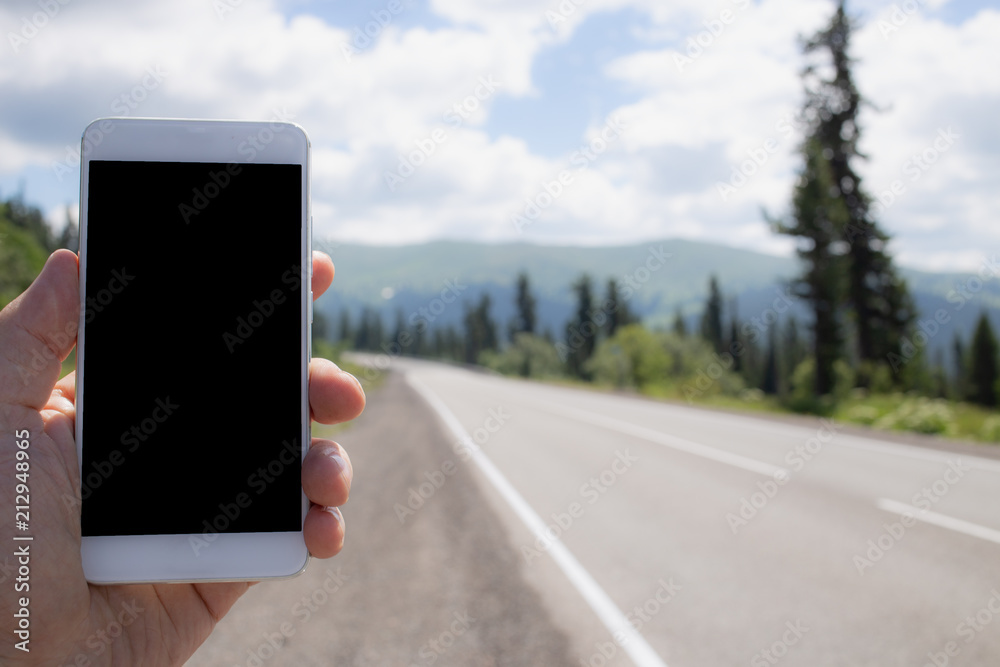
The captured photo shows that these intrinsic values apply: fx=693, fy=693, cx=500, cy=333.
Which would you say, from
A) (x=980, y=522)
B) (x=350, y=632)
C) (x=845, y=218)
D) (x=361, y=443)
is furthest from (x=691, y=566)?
(x=845, y=218)

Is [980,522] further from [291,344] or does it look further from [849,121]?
[849,121]

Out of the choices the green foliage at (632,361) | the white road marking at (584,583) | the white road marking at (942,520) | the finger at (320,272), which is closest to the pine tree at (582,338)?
Answer: the green foliage at (632,361)

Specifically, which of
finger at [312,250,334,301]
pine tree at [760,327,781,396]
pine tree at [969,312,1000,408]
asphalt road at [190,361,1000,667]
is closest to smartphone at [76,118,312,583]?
finger at [312,250,334,301]

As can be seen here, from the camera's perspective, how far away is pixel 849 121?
32.5 metres

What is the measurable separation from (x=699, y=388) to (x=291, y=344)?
1398 inches

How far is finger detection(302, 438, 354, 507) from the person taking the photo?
187 cm

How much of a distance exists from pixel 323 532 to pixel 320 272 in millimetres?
764

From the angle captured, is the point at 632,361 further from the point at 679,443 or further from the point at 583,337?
the point at 679,443

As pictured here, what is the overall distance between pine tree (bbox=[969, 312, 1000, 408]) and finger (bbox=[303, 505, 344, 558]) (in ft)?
319

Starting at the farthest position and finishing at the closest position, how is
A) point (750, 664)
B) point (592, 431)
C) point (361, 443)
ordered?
1. point (592, 431)
2. point (361, 443)
3. point (750, 664)

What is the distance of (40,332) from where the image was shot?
1.82 m

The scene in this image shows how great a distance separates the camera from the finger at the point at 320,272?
2107 millimetres

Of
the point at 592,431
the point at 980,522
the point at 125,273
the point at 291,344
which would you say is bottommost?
the point at 592,431

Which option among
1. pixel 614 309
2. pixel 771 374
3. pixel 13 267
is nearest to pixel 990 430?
pixel 13 267
